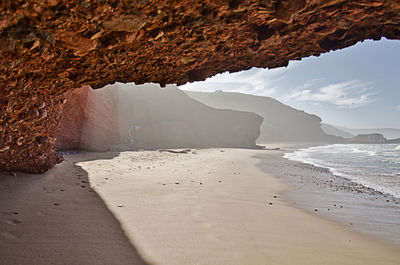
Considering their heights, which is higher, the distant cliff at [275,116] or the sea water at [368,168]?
the distant cliff at [275,116]

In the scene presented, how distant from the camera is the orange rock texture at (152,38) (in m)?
2.27

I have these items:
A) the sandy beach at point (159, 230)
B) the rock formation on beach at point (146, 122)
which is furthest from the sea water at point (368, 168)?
the rock formation on beach at point (146, 122)

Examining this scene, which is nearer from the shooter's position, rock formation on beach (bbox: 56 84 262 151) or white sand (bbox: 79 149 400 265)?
white sand (bbox: 79 149 400 265)

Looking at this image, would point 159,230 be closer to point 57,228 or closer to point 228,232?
point 228,232

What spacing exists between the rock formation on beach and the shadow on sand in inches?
363

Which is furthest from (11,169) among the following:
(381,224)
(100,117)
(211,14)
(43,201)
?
(100,117)

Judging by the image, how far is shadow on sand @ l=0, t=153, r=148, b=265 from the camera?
2.24 metres

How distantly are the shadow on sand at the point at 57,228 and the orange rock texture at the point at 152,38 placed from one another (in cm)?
139

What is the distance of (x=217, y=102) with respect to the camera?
11831 centimetres

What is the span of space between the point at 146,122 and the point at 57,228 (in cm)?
3382

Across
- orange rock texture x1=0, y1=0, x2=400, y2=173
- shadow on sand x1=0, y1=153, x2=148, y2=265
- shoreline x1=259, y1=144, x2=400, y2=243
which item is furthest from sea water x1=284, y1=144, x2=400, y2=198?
shadow on sand x1=0, y1=153, x2=148, y2=265

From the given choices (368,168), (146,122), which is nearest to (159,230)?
(368,168)

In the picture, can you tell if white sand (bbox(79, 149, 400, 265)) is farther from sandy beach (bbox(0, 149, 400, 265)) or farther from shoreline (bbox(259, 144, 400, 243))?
shoreline (bbox(259, 144, 400, 243))

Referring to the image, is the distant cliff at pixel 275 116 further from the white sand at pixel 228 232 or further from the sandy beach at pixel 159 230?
the sandy beach at pixel 159 230
